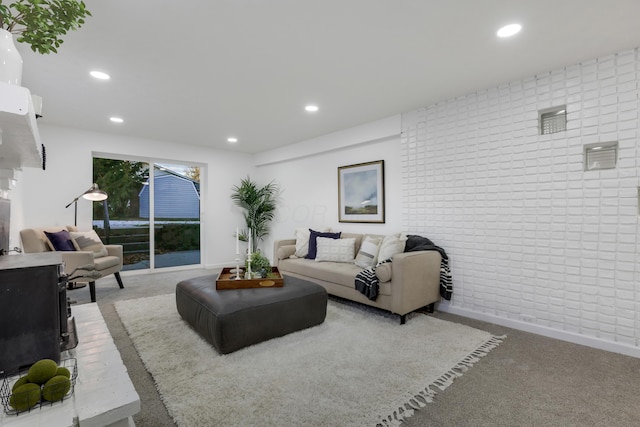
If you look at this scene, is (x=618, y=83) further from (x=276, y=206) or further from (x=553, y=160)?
(x=276, y=206)

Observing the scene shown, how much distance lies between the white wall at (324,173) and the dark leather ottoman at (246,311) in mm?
1913

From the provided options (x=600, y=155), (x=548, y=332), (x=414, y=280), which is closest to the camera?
(x=600, y=155)

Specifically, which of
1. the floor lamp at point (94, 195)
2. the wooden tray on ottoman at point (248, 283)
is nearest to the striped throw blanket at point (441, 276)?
the wooden tray on ottoman at point (248, 283)

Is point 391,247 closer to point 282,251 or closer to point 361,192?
point 361,192

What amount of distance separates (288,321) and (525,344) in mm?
2034

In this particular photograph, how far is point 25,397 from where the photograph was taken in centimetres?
94

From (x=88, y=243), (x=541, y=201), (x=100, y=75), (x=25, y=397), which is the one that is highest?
(x=100, y=75)

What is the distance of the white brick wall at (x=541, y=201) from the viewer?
2463 mm

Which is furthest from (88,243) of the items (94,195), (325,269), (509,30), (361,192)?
(509,30)

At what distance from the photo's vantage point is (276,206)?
6.25 m

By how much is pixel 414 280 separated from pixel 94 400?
2665mm

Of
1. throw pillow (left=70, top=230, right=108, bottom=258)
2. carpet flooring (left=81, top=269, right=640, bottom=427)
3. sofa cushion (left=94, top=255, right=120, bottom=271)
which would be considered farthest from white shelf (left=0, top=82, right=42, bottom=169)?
throw pillow (left=70, top=230, right=108, bottom=258)

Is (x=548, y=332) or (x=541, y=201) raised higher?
(x=541, y=201)

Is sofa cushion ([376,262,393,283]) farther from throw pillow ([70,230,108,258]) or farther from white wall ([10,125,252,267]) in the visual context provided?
white wall ([10,125,252,267])
